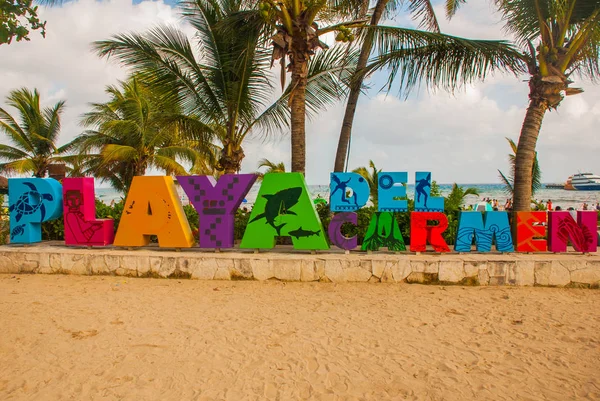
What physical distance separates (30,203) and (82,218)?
3.94 ft

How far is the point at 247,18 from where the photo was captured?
898 centimetres

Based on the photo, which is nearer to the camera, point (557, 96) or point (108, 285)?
point (108, 285)

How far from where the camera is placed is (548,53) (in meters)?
8.29

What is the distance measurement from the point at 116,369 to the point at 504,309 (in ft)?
16.9

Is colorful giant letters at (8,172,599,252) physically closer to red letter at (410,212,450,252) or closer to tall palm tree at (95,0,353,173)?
red letter at (410,212,450,252)

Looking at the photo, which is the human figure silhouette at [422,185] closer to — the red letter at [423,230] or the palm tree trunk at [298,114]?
the red letter at [423,230]

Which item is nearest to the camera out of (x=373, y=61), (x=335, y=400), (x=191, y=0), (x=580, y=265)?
(x=335, y=400)

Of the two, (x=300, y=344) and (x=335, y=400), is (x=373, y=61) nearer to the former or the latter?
(x=300, y=344)

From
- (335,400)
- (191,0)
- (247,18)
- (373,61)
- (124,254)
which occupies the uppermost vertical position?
(191,0)

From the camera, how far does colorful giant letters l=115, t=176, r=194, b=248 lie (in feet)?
27.5

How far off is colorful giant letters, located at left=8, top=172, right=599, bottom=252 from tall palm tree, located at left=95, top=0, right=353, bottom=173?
3.04 meters

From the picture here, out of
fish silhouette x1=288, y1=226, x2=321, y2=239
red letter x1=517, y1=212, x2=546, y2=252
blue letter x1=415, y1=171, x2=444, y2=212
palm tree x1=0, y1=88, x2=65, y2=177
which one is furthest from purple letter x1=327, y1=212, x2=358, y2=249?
palm tree x1=0, y1=88, x2=65, y2=177

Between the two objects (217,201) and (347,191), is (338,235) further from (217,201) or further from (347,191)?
(217,201)

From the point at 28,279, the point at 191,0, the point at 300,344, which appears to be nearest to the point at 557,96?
the point at 300,344
